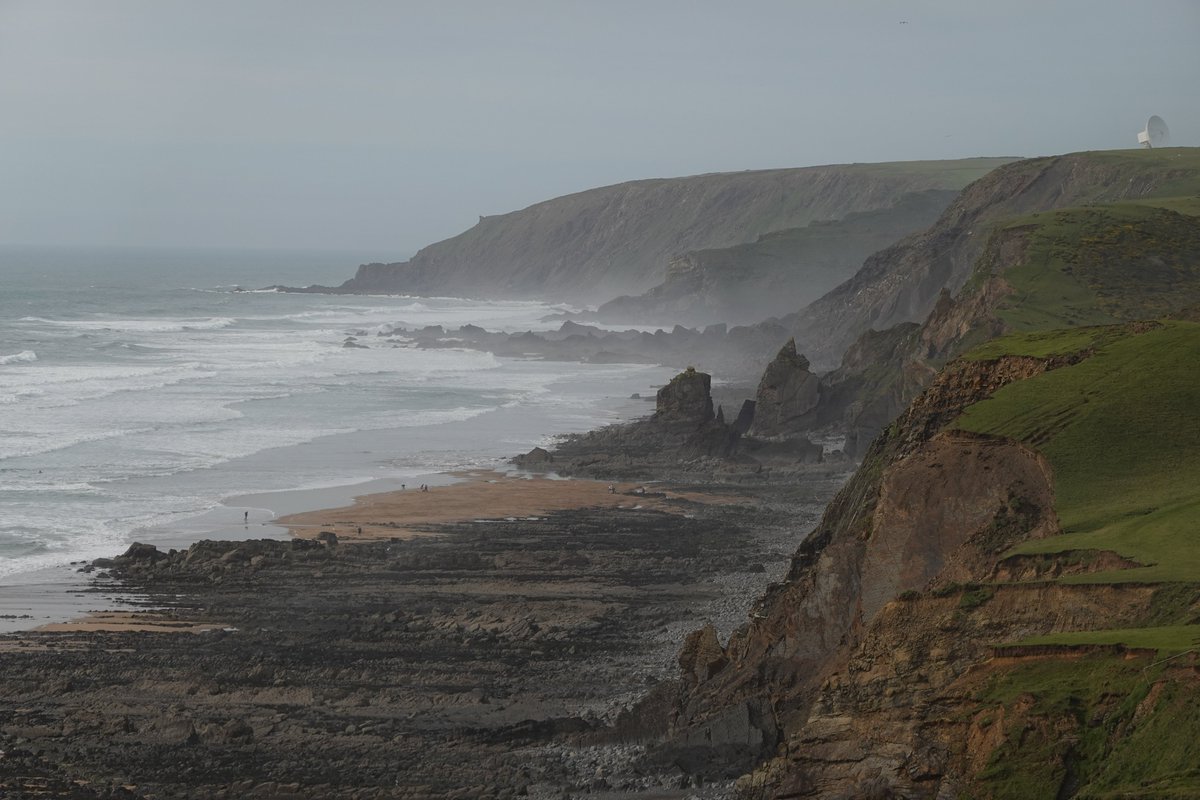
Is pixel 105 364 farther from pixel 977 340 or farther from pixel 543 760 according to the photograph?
pixel 543 760

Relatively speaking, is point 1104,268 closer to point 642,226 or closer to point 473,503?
point 473,503

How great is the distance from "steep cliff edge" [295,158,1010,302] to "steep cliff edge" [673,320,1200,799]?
122 m

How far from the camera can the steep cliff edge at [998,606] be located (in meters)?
11.5

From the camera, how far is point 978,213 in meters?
73.7

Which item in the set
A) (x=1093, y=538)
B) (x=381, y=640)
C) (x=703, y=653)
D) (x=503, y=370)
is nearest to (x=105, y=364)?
(x=503, y=370)

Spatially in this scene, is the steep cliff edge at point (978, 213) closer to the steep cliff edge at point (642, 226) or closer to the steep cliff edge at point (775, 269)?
the steep cliff edge at point (775, 269)

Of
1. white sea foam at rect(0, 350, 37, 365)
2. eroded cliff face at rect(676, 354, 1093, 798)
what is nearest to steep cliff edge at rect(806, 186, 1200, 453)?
eroded cliff face at rect(676, 354, 1093, 798)

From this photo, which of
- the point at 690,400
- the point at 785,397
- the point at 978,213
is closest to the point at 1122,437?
the point at 690,400

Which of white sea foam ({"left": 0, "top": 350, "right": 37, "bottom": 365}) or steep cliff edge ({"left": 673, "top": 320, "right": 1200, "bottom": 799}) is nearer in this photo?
steep cliff edge ({"left": 673, "top": 320, "right": 1200, "bottom": 799})

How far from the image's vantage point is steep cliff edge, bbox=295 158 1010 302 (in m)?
156

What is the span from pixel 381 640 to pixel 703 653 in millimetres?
7541

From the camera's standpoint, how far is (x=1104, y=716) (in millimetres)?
11344

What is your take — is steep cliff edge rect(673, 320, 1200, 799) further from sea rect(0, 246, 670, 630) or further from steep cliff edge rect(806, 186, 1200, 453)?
steep cliff edge rect(806, 186, 1200, 453)

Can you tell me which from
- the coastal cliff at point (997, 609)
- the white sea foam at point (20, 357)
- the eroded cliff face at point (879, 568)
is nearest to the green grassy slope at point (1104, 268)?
the coastal cliff at point (997, 609)
